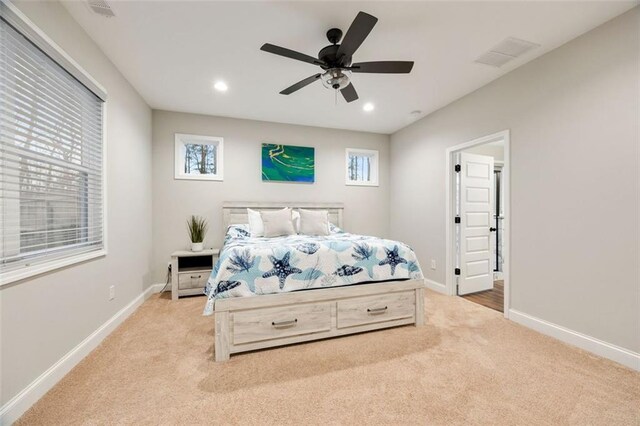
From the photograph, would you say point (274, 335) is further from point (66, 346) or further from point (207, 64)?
point (207, 64)

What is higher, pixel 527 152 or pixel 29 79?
pixel 29 79

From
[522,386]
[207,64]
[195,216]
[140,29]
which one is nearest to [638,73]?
[522,386]

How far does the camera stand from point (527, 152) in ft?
8.87

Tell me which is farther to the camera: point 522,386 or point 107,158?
point 107,158

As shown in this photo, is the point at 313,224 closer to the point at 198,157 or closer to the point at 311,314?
the point at 311,314

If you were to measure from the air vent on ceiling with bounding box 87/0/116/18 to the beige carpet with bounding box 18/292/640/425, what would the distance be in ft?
8.58

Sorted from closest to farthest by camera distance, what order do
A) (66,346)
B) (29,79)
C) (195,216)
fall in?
(29,79) → (66,346) → (195,216)

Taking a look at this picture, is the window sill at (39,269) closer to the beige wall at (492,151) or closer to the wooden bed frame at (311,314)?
the wooden bed frame at (311,314)

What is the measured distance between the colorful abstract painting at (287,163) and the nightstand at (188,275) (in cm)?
151

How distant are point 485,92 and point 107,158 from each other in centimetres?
413

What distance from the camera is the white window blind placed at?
4.85ft

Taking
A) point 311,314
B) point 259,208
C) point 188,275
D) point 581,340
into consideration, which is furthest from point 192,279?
point 581,340

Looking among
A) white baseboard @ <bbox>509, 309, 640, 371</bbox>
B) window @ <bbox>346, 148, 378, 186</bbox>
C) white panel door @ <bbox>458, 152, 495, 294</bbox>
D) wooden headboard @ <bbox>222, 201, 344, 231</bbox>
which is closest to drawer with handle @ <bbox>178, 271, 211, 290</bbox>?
wooden headboard @ <bbox>222, 201, 344, 231</bbox>

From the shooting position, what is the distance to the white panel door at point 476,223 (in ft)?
12.2
